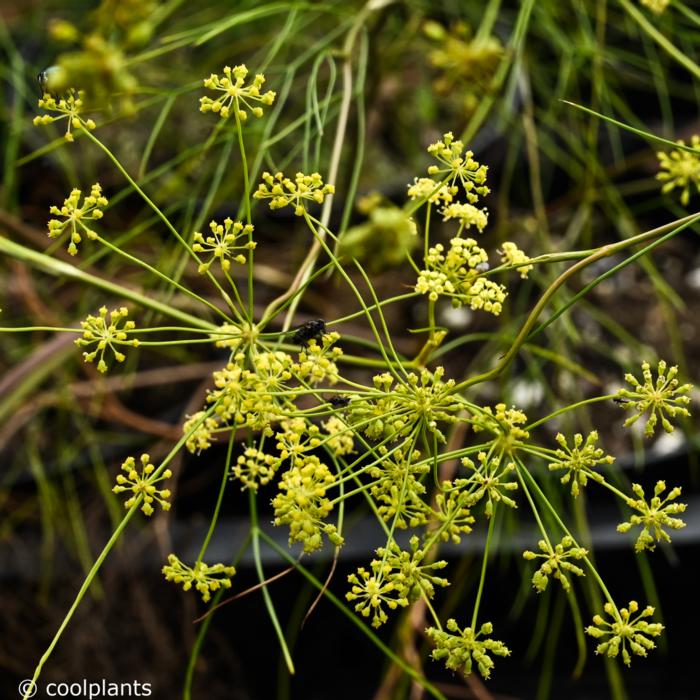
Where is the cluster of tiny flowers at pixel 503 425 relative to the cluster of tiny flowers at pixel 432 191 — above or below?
below

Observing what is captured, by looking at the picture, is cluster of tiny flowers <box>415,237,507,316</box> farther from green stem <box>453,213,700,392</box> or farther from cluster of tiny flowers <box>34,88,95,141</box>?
cluster of tiny flowers <box>34,88,95,141</box>

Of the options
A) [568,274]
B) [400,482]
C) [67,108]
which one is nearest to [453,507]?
[400,482]

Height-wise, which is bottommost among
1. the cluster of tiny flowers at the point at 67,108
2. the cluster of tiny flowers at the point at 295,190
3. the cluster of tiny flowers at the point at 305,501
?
the cluster of tiny flowers at the point at 305,501

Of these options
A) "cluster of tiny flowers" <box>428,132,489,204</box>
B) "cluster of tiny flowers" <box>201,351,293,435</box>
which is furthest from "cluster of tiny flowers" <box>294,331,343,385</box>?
"cluster of tiny flowers" <box>428,132,489,204</box>

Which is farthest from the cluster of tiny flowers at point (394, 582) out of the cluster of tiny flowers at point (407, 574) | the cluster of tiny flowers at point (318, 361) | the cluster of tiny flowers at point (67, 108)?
the cluster of tiny flowers at point (67, 108)

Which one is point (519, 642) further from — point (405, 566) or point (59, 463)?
point (405, 566)

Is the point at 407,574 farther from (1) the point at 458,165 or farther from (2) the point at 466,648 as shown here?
(1) the point at 458,165

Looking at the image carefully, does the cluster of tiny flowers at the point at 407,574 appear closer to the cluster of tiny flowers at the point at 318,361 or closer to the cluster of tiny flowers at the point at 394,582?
the cluster of tiny flowers at the point at 394,582
